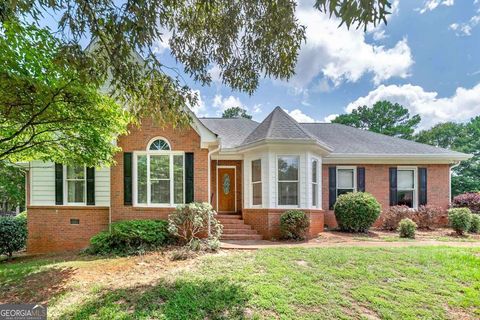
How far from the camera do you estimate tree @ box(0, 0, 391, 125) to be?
4.83 m

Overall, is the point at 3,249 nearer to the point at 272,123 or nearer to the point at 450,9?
the point at 272,123

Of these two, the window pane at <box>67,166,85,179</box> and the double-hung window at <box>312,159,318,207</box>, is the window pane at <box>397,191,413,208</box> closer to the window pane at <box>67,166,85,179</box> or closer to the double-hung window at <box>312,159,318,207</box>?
the double-hung window at <box>312,159,318,207</box>

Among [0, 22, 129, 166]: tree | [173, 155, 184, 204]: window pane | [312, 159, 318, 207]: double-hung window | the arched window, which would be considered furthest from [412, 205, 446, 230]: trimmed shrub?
[0, 22, 129, 166]: tree

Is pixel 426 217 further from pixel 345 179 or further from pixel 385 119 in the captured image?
pixel 385 119

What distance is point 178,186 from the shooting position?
1030 cm

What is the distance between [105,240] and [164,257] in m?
2.34

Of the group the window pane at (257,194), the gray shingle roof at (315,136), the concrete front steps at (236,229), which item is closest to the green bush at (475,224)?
the gray shingle roof at (315,136)

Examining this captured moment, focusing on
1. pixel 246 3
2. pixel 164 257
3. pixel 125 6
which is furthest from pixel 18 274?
pixel 246 3

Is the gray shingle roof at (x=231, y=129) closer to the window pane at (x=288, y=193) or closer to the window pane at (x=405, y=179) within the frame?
the window pane at (x=288, y=193)

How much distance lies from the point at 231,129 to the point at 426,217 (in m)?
10.2

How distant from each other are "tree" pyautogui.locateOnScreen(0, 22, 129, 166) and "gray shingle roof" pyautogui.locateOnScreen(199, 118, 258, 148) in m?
6.59

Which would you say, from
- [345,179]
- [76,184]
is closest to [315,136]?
[345,179]

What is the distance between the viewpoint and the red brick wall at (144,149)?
1005 centimetres

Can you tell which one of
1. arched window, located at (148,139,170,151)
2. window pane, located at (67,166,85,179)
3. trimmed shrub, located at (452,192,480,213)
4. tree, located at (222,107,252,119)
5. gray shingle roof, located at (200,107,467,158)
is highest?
tree, located at (222,107,252,119)
